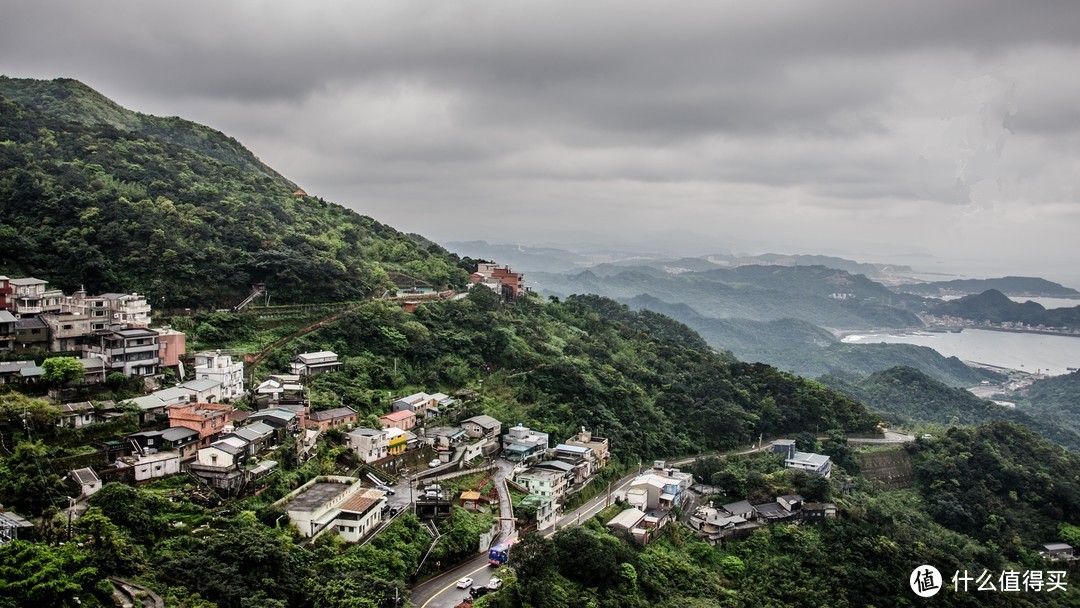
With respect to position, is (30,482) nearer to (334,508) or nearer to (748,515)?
(334,508)

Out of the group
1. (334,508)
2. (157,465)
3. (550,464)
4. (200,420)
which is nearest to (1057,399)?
(550,464)

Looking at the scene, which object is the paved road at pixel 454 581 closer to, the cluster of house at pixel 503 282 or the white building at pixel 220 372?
the white building at pixel 220 372

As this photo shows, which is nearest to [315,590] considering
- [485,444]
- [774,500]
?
[485,444]

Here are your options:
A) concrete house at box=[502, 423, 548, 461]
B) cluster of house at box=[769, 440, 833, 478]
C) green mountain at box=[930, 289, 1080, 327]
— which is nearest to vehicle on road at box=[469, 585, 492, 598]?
concrete house at box=[502, 423, 548, 461]

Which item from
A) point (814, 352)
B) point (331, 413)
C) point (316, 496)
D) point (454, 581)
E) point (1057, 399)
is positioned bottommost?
point (1057, 399)

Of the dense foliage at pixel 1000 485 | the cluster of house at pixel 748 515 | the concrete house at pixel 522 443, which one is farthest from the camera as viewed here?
the dense foliage at pixel 1000 485

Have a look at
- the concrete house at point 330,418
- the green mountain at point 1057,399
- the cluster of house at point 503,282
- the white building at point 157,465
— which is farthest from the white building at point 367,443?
the green mountain at point 1057,399

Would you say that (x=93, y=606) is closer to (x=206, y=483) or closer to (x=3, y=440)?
(x=206, y=483)

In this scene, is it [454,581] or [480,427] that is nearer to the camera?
[454,581]
